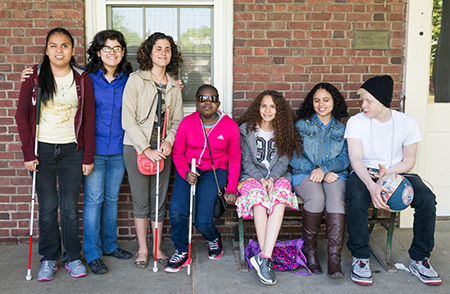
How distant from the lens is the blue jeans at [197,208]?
3.39m

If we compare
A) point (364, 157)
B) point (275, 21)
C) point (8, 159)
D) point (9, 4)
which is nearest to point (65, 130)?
point (8, 159)

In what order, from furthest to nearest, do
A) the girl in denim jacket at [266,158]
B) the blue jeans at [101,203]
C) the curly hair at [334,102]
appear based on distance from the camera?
the curly hair at [334,102]
the blue jeans at [101,203]
the girl in denim jacket at [266,158]

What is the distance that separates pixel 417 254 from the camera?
3264 millimetres

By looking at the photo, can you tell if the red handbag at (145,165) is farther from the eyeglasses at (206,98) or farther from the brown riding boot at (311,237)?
the brown riding boot at (311,237)

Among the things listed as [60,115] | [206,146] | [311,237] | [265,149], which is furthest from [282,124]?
[60,115]

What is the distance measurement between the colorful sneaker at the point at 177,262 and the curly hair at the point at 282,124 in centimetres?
128

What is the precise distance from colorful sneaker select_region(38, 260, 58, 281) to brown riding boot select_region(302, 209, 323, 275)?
2168 mm

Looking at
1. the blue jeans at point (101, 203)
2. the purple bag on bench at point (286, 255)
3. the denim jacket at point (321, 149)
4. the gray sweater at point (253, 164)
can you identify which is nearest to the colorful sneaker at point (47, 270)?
the blue jeans at point (101, 203)

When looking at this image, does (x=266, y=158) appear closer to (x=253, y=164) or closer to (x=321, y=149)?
(x=253, y=164)

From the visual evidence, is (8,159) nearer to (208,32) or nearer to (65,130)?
(65,130)

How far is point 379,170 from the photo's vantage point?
3.45m

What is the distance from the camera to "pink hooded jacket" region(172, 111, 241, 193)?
3.47 m

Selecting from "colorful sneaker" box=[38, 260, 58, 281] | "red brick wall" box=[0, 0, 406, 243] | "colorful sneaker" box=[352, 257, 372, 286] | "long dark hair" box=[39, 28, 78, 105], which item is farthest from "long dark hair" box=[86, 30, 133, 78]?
"colorful sneaker" box=[352, 257, 372, 286]

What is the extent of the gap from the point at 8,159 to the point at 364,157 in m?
3.47
